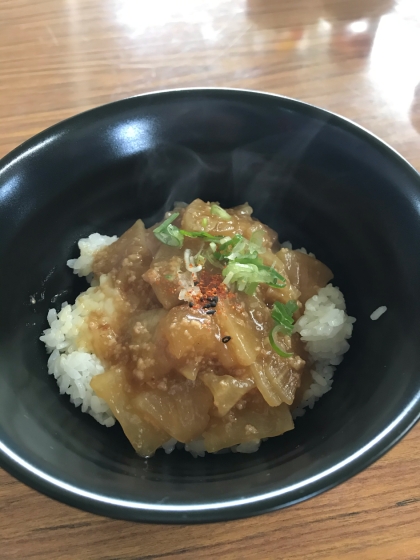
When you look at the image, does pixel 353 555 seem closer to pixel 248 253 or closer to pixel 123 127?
pixel 248 253

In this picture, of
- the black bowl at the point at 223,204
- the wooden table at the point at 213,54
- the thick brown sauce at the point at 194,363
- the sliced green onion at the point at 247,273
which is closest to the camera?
the black bowl at the point at 223,204

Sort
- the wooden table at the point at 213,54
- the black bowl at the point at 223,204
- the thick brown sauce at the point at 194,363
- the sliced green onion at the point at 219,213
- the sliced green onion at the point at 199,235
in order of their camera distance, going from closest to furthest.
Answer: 1. the black bowl at the point at 223,204
2. the thick brown sauce at the point at 194,363
3. the sliced green onion at the point at 199,235
4. the sliced green onion at the point at 219,213
5. the wooden table at the point at 213,54

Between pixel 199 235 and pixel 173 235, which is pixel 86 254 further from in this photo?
pixel 199 235

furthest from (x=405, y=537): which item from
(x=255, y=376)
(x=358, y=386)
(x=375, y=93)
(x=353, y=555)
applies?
(x=375, y=93)

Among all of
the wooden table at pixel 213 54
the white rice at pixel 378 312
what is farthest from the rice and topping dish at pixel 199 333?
the wooden table at pixel 213 54

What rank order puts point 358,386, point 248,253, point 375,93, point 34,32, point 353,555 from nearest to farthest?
point 353,555
point 358,386
point 248,253
point 375,93
point 34,32

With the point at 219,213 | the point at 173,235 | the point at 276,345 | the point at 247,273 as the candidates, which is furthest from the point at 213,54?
the point at 276,345

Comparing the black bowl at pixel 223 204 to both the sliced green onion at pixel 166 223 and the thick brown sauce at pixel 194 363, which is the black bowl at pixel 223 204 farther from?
the sliced green onion at pixel 166 223

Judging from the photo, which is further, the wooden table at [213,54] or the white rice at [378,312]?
the wooden table at [213,54]
